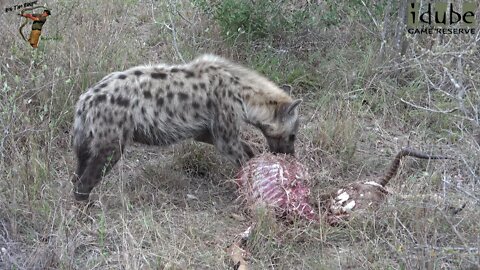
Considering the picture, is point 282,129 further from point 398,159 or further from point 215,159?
point 398,159

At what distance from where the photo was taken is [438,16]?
23.4ft

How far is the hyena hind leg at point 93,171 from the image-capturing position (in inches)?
201

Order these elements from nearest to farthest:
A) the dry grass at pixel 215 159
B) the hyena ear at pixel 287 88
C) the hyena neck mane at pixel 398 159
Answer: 1. the dry grass at pixel 215 159
2. the hyena neck mane at pixel 398 159
3. the hyena ear at pixel 287 88

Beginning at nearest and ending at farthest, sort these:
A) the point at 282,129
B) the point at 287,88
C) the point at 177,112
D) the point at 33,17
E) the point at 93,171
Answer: the point at 93,171 → the point at 177,112 → the point at 282,129 → the point at 287,88 → the point at 33,17

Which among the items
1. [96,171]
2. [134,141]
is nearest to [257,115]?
[134,141]

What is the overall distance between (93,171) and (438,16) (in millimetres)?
3798

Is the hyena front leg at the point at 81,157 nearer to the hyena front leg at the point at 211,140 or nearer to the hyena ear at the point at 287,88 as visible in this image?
the hyena front leg at the point at 211,140

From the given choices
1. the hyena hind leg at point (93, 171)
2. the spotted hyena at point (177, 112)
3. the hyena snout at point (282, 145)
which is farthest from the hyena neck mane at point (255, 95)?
the hyena hind leg at point (93, 171)

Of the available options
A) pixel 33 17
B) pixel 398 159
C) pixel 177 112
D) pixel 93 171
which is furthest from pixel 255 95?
pixel 33 17

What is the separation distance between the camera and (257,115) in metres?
5.66

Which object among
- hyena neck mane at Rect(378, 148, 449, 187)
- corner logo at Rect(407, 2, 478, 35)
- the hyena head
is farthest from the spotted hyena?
corner logo at Rect(407, 2, 478, 35)

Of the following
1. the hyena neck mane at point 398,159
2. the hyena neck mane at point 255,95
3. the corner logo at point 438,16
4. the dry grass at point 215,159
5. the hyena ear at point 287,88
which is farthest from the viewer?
the corner logo at point 438,16

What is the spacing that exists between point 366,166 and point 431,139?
2.21ft

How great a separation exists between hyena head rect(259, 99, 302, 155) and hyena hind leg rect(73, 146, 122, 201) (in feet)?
4.03
